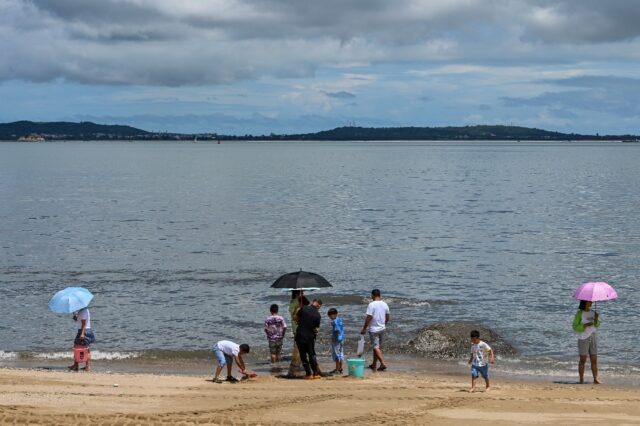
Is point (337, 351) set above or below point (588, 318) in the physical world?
below

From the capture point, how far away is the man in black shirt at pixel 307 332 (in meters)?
18.6

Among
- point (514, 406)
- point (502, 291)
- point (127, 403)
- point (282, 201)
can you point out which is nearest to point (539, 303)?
point (502, 291)

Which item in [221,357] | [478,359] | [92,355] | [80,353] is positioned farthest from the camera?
[92,355]

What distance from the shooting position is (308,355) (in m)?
19.2

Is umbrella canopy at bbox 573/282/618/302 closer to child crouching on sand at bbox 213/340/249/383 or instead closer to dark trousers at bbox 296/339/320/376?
dark trousers at bbox 296/339/320/376

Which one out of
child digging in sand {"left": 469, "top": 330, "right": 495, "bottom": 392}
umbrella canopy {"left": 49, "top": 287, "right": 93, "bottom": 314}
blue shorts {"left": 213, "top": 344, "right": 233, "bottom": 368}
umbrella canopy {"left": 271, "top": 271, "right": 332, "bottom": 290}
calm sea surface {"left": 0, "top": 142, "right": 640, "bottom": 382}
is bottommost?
calm sea surface {"left": 0, "top": 142, "right": 640, "bottom": 382}

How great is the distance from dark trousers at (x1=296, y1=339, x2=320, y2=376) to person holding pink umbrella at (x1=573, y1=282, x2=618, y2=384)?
220 inches

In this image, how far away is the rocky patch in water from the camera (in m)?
23.3

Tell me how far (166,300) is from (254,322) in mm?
4689

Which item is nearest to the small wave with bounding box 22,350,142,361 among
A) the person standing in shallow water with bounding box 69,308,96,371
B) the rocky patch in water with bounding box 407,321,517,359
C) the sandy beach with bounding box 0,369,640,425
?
the person standing in shallow water with bounding box 69,308,96,371

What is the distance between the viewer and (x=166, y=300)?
101 feet

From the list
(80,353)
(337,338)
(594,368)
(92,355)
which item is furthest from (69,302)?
(594,368)

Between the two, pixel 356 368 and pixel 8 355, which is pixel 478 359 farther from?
pixel 8 355

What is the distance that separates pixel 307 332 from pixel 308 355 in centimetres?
73
